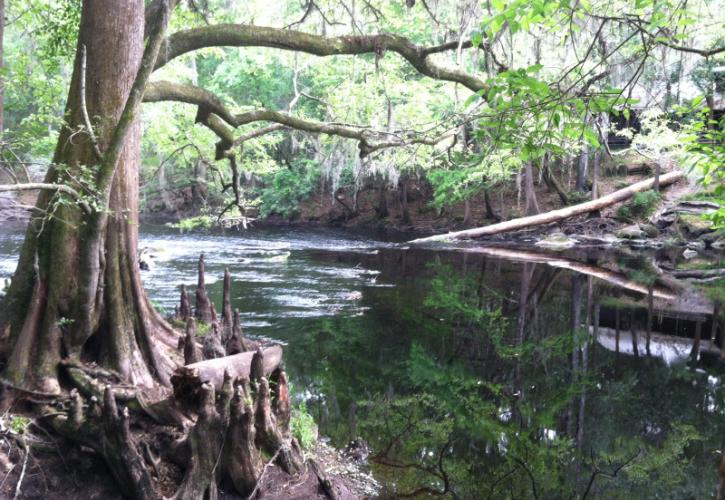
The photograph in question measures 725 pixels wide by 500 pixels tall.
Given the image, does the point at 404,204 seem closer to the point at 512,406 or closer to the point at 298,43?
the point at 512,406

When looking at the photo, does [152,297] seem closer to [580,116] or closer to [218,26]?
[218,26]

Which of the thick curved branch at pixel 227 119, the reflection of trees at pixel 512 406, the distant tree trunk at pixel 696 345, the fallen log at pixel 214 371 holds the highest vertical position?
the thick curved branch at pixel 227 119

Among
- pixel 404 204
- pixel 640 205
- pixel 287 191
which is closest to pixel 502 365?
pixel 640 205

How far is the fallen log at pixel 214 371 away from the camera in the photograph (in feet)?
15.8

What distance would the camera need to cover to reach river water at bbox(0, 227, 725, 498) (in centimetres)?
601

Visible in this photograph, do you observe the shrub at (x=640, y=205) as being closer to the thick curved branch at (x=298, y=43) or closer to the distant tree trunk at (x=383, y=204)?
the distant tree trunk at (x=383, y=204)

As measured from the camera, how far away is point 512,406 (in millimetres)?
7500

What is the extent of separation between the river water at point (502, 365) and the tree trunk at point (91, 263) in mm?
2384

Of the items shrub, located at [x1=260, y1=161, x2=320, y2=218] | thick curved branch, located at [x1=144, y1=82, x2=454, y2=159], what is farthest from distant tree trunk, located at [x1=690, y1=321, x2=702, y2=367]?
shrub, located at [x1=260, y1=161, x2=320, y2=218]

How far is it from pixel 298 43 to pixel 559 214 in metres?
18.3

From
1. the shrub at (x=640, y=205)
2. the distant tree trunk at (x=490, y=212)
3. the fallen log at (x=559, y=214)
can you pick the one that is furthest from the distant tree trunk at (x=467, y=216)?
the shrub at (x=640, y=205)

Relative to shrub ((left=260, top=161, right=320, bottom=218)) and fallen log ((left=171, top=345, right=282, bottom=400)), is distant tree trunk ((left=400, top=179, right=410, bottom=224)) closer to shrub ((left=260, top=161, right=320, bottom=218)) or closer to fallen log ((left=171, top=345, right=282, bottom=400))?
shrub ((left=260, top=161, right=320, bottom=218))

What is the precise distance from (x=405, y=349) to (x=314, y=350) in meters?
1.47

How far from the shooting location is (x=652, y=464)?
617 cm
